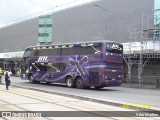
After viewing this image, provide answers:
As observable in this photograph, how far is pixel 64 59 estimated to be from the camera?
30688 millimetres

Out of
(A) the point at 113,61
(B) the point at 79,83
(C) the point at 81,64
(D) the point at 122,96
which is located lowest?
(D) the point at 122,96

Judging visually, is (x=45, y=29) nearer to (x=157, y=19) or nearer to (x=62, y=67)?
(x=157, y=19)

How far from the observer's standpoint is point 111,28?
49.4 meters

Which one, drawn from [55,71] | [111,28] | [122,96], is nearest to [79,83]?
[55,71]

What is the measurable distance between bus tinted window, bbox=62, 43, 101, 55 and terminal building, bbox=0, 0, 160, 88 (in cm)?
912

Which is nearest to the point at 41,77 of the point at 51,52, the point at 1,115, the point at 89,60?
the point at 51,52

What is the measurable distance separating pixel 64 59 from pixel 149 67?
15.1m

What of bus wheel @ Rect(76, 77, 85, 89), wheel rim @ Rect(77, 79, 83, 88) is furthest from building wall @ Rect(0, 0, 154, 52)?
wheel rim @ Rect(77, 79, 83, 88)

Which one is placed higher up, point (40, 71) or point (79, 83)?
point (40, 71)

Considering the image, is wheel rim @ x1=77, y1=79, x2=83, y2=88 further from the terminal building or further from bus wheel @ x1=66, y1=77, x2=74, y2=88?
the terminal building

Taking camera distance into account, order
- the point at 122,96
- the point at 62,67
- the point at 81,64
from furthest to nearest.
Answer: the point at 62,67
the point at 81,64
the point at 122,96

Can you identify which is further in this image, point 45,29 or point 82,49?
point 45,29

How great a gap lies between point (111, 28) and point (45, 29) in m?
25.8

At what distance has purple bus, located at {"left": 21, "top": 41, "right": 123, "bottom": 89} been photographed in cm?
2709
